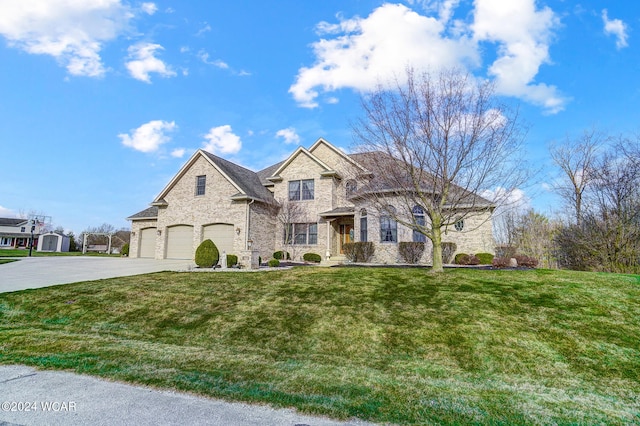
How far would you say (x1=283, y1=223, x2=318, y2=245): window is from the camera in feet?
79.0

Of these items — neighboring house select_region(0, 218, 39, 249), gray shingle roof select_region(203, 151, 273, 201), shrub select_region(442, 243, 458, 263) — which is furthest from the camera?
neighboring house select_region(0, 218, 39, 249)

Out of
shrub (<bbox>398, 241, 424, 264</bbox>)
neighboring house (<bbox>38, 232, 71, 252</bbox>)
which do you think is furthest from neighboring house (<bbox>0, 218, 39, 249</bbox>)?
shrub (<bbox>398, 241, 424, 264</bbox>)

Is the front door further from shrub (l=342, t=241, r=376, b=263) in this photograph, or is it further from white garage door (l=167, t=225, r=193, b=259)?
white garage door (l=167, t=225, r=193, b=259)

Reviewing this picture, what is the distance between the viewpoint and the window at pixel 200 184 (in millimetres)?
23922

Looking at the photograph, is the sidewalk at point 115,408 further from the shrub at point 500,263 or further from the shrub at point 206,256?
the shrub at point 500,263

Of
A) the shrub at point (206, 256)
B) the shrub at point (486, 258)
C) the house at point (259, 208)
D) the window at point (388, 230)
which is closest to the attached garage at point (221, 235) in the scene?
the house at point (259, 208)

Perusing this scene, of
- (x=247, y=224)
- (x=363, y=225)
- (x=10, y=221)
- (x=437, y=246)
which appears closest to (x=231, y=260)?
(x=247, y=224)

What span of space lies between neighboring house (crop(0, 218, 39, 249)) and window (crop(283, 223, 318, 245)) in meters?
53.6

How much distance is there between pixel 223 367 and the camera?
18.1 feet

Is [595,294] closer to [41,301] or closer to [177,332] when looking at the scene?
[177,332]

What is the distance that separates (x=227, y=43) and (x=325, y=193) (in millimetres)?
12500

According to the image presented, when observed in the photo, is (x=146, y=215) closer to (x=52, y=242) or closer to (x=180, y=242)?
(x=180, y=242)

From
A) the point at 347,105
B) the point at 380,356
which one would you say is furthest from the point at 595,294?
the point at 347,105

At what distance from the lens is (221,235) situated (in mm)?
22859
